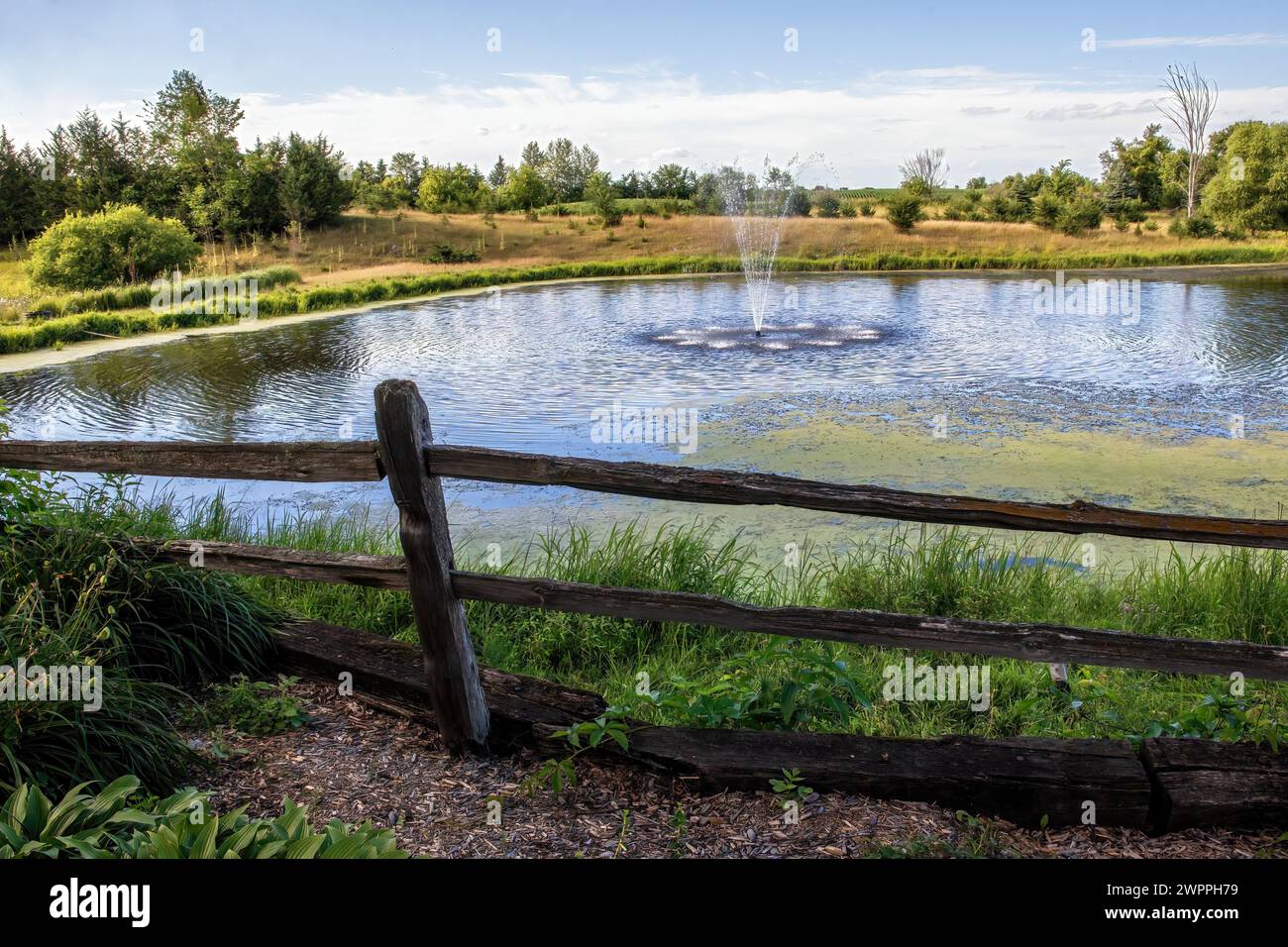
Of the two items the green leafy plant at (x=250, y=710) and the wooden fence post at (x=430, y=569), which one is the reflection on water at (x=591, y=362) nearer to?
the green leafy plant at (x=250, y=710)

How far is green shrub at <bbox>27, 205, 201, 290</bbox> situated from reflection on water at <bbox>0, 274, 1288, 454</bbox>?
710 centimetres

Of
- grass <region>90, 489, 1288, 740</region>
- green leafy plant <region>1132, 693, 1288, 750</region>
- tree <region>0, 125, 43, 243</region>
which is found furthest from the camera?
tree <region>0, 125, 43, 243</region>

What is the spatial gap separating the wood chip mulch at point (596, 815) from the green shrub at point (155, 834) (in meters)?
0.46

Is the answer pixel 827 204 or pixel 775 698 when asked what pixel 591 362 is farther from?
pixel 827 204

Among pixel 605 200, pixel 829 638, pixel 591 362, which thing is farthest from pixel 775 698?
pixel 605 200

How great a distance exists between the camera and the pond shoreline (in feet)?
50.3

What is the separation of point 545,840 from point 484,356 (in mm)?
12017

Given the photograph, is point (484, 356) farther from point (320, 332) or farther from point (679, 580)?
point (679, 580)

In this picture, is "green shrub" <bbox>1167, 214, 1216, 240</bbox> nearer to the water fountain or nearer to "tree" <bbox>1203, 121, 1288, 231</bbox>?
"tree" <bbox>1203, 121, 1288, 231</bbox>

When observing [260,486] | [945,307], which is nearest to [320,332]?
[260,486]

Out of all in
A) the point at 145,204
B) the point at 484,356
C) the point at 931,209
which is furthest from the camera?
the point at 931,209

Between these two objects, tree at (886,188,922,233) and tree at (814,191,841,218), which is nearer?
tree at (886,188,922,233)

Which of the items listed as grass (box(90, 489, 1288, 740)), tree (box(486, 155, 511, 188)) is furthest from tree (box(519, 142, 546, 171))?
grass (box(90, 489, 1288, 740))
